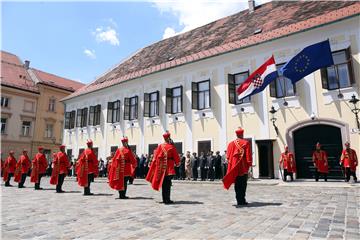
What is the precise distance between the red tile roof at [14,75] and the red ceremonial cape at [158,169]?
1318 inches

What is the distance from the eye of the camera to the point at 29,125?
36.1 m

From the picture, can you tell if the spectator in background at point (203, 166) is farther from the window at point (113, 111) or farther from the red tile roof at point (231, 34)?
the window at point (113, 111)

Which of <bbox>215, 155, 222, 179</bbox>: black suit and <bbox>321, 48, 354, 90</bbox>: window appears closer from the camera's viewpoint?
<bbox>321, 48, 354, 90</bbox>: window

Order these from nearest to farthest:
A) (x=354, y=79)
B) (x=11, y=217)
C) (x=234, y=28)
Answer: (x=11, y=217), (x=354, y=79), (x=234, y=28)

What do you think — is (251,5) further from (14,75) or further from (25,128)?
(14,75)

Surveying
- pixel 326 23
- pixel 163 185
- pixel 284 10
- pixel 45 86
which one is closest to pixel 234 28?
pixel 284 10

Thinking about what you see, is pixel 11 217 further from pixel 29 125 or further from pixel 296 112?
pixel 29 125

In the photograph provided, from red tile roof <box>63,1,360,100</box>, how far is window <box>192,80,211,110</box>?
179cm

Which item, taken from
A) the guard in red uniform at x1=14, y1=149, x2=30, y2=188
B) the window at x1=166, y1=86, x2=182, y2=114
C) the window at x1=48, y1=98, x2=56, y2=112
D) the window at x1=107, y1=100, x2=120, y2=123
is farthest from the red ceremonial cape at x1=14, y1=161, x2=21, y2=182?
the window at x1=48, y1=98, x2=56, y2=112

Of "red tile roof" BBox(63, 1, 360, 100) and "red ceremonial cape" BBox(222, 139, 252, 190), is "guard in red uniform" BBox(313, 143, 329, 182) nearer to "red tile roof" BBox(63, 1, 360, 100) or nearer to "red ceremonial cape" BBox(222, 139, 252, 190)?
"red tile roof" BBox(63, 1, 360, 100)

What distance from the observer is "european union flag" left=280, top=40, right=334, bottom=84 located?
12469 mm

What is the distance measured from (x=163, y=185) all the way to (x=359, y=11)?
12847 mm

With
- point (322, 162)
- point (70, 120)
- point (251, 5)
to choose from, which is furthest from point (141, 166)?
point (251, 5)

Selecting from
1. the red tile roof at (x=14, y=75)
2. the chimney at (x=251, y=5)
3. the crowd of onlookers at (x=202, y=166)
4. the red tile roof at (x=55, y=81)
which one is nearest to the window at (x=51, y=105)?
the red tile roof at (x=55, y=81)
